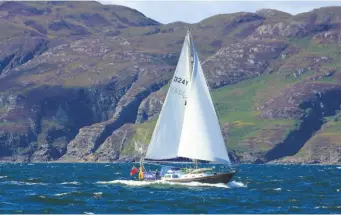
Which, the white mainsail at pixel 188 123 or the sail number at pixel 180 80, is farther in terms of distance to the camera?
the sail number at pixel 180 80

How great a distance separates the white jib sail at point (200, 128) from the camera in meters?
127

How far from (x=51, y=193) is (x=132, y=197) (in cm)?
1569

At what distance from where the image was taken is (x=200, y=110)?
12775cm

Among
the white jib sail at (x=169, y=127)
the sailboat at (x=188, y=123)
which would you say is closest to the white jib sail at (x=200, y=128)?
the sailboat at (x=188, y=123)

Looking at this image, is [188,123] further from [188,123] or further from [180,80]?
[180,80]

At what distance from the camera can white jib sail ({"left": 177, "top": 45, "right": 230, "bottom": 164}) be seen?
12681 centimetres

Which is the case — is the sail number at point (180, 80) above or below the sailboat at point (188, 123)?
above

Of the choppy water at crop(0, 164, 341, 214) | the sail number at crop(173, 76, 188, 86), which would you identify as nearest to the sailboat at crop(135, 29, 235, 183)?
the sail number at crop(173, 76, 188, 86)

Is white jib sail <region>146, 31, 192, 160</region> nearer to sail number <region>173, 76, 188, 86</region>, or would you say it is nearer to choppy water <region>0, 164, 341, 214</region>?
sail number <region>173, 76, 188, 86</region>

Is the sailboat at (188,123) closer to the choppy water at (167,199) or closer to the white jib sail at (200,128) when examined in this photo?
the white jib sail at (200,128)

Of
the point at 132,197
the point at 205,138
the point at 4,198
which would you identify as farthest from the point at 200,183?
the point at 4,198

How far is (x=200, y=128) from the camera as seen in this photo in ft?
420

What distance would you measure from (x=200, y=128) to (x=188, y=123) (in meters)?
1.96

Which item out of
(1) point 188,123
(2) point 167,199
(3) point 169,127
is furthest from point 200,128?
(2) point 167,199
